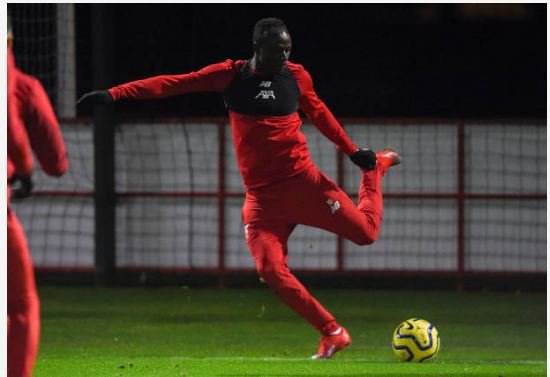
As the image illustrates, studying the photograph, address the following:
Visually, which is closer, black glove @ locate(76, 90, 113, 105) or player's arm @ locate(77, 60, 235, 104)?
black glove @ locate(76, 90, 113, 105)

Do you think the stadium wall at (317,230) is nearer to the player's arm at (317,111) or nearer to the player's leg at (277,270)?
the player's arm at (317,111)

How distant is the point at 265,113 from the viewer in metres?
9.18

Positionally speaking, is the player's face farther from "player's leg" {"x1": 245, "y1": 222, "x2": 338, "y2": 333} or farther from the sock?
the sock

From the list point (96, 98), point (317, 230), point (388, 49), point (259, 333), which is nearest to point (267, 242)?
point (96, 98)

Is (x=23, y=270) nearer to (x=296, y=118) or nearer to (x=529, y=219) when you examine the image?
(x=296, y=118)

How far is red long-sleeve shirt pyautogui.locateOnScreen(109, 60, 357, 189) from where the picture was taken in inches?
358


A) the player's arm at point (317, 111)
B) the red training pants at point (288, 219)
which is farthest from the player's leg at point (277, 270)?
the player's arm at point (317, 111)

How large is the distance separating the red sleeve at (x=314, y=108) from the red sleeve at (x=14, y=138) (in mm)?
3838

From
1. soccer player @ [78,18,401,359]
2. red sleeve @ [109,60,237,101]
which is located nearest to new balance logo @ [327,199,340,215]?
soccer player @ [78,18,401,359]

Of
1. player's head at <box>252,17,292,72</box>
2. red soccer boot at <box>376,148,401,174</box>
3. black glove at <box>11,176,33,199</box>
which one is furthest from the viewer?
red soccer boot at <box>376,148,401,174</box>

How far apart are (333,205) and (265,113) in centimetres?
85

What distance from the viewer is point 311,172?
9.61 m

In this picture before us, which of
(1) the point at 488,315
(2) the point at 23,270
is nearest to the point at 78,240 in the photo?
(1) the point at 488,315

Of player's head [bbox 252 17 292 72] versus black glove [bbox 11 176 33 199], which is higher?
player's head [bbox 252 17 292 72]
